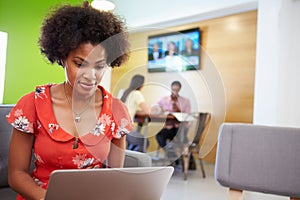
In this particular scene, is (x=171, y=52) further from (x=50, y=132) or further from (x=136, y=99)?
(x=50, y=132)

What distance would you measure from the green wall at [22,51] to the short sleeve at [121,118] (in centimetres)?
144

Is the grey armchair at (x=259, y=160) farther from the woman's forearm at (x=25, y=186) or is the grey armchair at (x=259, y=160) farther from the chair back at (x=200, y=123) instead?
the woman's forearm at (x=25, y=186)

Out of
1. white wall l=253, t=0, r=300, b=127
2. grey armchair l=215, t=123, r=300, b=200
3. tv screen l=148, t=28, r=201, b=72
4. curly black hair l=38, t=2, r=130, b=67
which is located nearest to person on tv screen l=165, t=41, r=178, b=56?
tv screen l=148, t=28, r=201, b=72

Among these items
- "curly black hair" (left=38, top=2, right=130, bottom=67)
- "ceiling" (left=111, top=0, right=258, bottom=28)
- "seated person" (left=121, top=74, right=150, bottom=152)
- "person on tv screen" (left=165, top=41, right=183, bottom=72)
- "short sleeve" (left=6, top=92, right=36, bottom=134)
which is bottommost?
"short sleeve" (left=6, top=92, right=36, bottom=134)

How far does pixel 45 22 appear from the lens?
84 centimetres

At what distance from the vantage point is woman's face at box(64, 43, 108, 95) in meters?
0.59

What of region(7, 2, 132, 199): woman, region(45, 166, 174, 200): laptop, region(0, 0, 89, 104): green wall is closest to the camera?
region(45, 166, 174, 200): laptop

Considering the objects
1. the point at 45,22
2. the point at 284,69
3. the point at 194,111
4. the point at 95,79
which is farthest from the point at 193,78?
the point at 284,69

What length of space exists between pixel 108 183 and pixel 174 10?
4278 mm

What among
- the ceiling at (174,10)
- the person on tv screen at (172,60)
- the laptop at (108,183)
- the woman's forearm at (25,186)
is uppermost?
the ceiling at (174,10)

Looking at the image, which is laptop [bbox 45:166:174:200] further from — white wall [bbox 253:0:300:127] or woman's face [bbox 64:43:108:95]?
white wall [bbox 253:0:300:127]

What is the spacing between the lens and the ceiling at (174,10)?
4238 mm

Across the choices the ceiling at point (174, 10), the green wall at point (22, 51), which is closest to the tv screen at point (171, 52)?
the green wall at point (22, 51)

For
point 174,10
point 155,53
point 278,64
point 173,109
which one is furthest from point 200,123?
point 174,10
